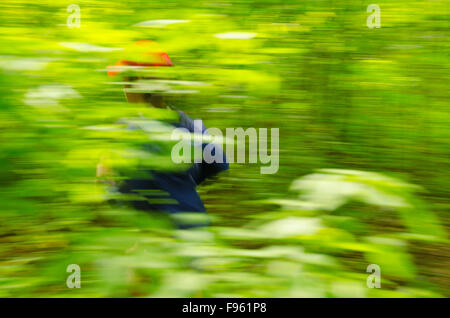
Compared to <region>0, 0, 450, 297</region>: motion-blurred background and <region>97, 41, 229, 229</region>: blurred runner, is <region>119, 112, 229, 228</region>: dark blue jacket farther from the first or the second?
<region>0, 0, 450, 297</region>: motion-blurred background

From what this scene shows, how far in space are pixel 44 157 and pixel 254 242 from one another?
643 millimetres

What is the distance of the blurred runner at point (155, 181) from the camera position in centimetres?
140

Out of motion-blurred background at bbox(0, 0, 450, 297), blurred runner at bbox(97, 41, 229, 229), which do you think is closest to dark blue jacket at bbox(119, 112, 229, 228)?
blurred runner at bbox(97, 41, 229, 229)

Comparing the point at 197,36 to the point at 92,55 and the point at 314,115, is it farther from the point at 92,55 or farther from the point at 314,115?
the point at 314,115

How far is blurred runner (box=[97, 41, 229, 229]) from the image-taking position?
4.58 ft

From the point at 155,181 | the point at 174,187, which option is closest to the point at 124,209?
the point at 155,181

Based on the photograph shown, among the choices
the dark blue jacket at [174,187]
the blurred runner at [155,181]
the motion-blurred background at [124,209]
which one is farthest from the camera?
the dark blue jacket at [174,187]

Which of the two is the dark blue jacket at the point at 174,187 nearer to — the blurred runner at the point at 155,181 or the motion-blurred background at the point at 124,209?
the blurred runner at the point at 155,181

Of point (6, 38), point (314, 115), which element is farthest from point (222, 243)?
point (314, 115)

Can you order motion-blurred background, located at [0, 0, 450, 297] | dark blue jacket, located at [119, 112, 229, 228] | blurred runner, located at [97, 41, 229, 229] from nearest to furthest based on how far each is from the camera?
motion-blurred background, located at [0, 0, 450, 297], blurred runner, located at [97, 41, 229, 229], dark blue jacket, located at [119, 112, 229, 228]

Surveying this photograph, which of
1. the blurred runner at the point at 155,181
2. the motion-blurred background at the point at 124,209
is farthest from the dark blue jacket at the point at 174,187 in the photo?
the motion-blurred background at the point at 124,209

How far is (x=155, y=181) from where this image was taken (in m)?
1.71

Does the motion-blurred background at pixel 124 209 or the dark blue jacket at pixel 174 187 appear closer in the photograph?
the motion-blurred background at pixel 124 209

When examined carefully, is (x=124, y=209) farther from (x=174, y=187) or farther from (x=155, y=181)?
(x=174, y=187)
